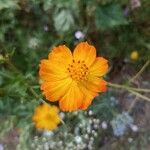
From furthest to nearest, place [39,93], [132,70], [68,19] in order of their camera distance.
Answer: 1. [132,70]
2. [68,19]
3. [39,93]

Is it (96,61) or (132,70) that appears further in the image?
(132,70)

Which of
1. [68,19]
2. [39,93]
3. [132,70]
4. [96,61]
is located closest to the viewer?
[96,61]

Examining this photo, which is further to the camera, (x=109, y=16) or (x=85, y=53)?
(x=109, y=16)

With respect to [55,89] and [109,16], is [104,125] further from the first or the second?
[55,89]

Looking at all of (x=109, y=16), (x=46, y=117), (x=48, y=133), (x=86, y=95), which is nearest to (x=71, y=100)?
(x=86, y=95)

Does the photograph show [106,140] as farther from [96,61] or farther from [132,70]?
[96,61]

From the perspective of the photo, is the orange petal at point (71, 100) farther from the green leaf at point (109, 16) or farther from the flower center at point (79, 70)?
the green leaf at point (109, 16)

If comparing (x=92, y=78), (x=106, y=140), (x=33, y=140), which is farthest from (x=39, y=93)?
(x=106, y=140)
